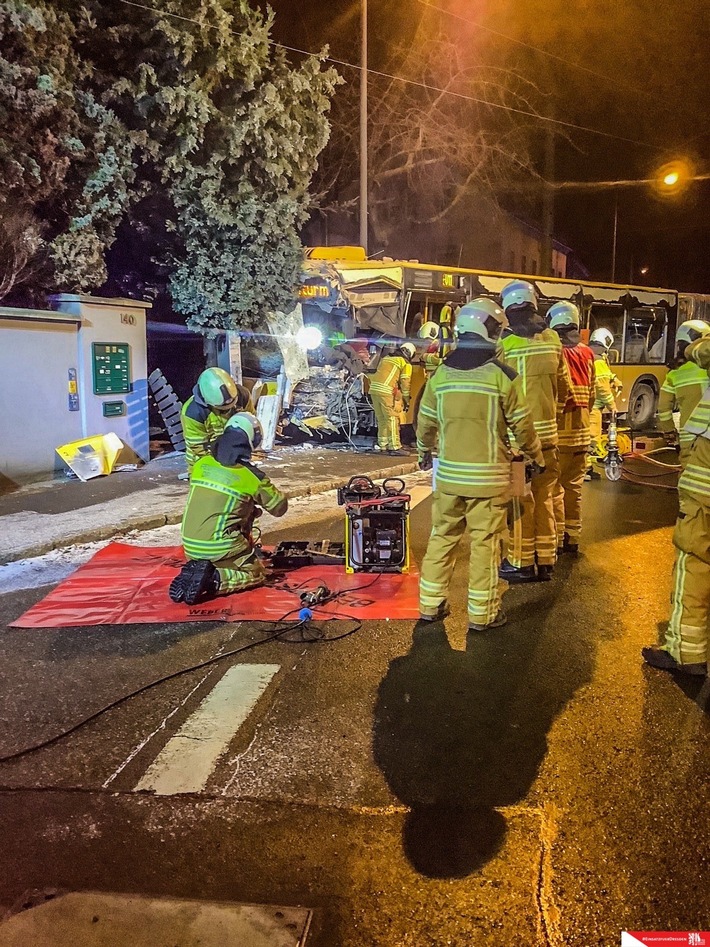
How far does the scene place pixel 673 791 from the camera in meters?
3.18

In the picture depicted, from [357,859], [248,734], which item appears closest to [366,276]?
[248,734]

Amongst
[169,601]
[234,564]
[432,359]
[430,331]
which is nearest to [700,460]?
[234,564]

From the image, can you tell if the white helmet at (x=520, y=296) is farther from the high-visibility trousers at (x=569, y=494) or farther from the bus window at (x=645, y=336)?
the bus window at (x=645, y=336)

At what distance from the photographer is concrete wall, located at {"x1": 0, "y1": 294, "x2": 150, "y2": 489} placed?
9836 mm

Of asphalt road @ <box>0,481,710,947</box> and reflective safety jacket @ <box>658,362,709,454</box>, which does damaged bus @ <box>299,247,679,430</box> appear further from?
asphalt road @ <box>0,481,710,947</box>

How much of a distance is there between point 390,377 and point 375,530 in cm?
641

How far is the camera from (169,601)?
561 centimetres

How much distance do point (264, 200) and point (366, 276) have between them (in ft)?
8.43

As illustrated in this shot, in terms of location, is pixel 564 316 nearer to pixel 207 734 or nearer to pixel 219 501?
pixel 219 501

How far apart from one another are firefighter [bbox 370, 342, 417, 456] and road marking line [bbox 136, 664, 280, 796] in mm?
8210

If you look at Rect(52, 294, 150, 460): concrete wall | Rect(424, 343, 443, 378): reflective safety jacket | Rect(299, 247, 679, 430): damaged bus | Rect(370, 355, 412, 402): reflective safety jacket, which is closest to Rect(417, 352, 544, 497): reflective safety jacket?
Rect(424, 343, 443, 378): reflective safety jacket

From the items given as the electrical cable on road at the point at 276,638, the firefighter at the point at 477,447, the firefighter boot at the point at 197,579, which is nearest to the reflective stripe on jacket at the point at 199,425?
the firefighter boot at the point at 197,579

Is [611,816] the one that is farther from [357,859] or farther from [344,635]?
[344,635]

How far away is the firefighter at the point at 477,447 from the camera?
482cm
